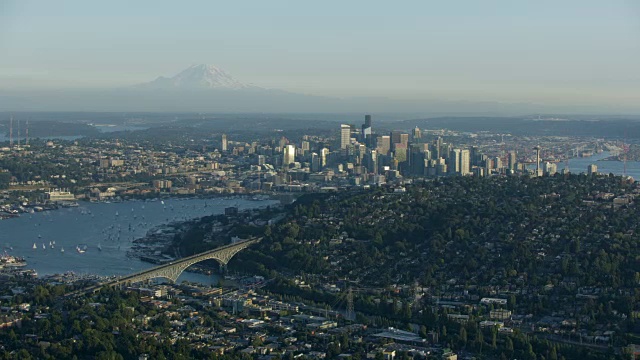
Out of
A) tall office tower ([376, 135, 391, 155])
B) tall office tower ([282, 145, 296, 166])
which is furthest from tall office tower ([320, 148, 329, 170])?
tall office tower ([376, 135, 391, 155])

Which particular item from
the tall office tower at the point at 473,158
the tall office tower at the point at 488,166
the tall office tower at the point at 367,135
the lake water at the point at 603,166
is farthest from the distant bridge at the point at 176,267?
the tall office tower at the point at 367,135

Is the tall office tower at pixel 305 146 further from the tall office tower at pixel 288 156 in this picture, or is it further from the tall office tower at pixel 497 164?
the tall office tower at pixel 497 164

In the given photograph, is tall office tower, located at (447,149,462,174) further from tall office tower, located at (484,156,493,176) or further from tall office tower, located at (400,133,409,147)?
tall office tower, located at (400,133,409,147)

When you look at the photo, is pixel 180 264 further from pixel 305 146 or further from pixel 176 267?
pixel 305 146

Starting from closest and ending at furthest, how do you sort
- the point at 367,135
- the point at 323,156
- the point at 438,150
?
the point at 438,150
the point at 323,156
the point at 367,135

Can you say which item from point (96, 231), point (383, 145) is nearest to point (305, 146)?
point (383, 145)

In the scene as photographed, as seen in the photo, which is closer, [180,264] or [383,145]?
[180,264]

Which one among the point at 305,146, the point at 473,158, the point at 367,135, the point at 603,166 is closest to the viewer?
the point at 473,158

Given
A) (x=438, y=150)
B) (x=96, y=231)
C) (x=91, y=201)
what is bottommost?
(x=91, y=201)
